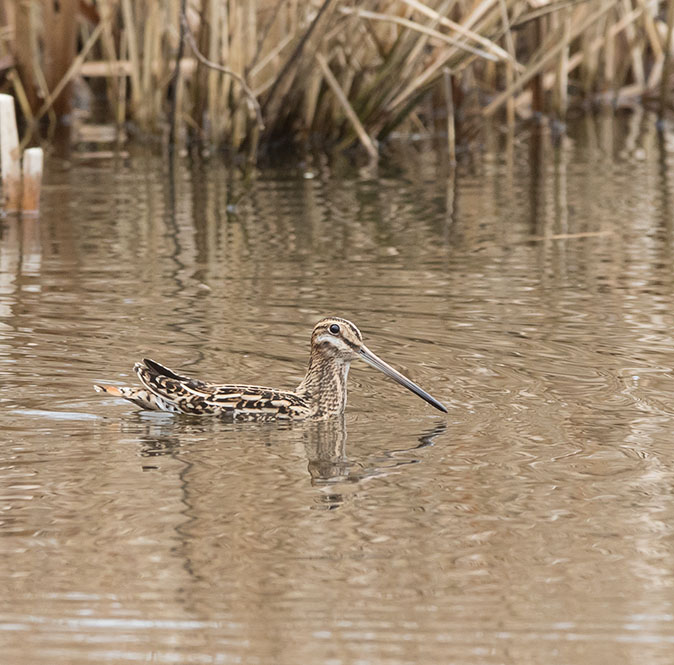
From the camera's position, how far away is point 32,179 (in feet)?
37.0

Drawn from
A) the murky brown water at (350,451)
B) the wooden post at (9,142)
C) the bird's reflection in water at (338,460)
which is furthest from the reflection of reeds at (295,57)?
the bird's reflection in water at (338,460)

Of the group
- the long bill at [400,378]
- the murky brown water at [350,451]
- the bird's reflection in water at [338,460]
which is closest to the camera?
the murky brown water at [350,451]

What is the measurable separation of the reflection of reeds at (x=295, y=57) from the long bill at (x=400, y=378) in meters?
5.48

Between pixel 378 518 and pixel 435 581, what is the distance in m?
0.64

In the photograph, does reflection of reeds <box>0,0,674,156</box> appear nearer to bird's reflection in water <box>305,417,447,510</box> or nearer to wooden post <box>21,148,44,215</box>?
wooden post <box>21,148,44,215</box>

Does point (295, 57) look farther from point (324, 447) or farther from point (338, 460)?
point (338, 460)

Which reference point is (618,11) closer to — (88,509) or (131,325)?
(131,325)

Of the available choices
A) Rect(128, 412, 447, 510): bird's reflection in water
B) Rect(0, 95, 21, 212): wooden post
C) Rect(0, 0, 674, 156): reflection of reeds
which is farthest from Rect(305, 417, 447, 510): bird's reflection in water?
Rect(0, 0, 674, 156): reflection of reeds

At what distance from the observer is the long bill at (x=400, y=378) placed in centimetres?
620

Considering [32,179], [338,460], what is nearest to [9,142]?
[32,179]

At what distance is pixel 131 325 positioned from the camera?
7684mm

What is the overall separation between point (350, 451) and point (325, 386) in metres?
0.63

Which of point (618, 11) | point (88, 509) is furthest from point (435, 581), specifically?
point (618, 11)

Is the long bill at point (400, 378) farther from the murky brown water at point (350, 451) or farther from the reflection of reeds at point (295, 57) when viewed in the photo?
the reflection of reeds at point (295, 57)
